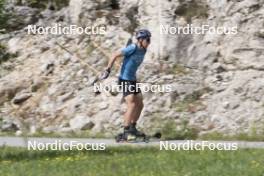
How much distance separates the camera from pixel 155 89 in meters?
17.6

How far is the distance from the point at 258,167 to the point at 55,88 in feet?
28.5

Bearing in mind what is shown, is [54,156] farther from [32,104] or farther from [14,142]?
[32,104]

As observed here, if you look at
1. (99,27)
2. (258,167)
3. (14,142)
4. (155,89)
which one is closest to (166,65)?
(155,89)

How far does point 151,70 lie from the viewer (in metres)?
18.2
